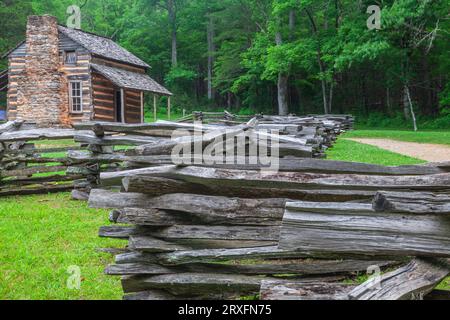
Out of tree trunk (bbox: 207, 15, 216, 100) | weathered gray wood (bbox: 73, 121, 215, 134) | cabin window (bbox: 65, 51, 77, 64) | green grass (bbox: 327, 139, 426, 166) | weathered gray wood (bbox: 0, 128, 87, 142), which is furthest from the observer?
tree trunk (bbox: 207, 15, 216, 100)

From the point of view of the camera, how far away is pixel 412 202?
9.27 ft

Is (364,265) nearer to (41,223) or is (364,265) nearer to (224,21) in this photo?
(41,223)

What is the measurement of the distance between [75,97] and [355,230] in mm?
23939

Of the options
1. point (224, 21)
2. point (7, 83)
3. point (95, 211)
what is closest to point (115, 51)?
point (7, 83)

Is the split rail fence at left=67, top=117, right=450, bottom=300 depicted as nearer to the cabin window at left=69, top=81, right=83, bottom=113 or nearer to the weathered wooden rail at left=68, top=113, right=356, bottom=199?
the weathered wooden rail at left=68, top=113, right=356, bottom=199

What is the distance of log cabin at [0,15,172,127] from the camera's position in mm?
23984

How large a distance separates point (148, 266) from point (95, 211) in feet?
14.5

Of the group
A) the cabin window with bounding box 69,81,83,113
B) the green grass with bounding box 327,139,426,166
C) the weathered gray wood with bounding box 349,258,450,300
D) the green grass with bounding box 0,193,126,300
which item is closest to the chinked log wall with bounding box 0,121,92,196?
the green grass with bounding box 0,193,126,300

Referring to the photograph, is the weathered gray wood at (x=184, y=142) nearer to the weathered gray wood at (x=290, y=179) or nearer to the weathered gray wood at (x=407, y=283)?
the weathered gray wood at (x=290, y=179)

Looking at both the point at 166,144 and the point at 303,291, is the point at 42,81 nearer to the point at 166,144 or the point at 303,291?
the point at 166,144

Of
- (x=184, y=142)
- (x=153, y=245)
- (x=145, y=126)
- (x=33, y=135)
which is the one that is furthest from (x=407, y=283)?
(x=33, y=135)

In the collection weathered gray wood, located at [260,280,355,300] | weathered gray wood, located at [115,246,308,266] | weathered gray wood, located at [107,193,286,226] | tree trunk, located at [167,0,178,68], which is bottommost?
weathered gray wood, located at [260,280,355,300]

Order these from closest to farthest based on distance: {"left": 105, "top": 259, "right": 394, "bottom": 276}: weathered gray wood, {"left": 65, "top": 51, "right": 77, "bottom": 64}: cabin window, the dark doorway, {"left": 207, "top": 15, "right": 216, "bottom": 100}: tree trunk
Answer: {"left": 105, "top": 259, "right": 394, "bottom": 276}: weathered gray wood, {"left": 65, "top": 51, "right": 77, "bottom": 64}: cabin window, the dark doorway, {"left": 207, "top": 15, "right": 216, "bottom": 100}: tree trunk

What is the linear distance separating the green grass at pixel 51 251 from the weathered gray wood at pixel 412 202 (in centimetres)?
266
